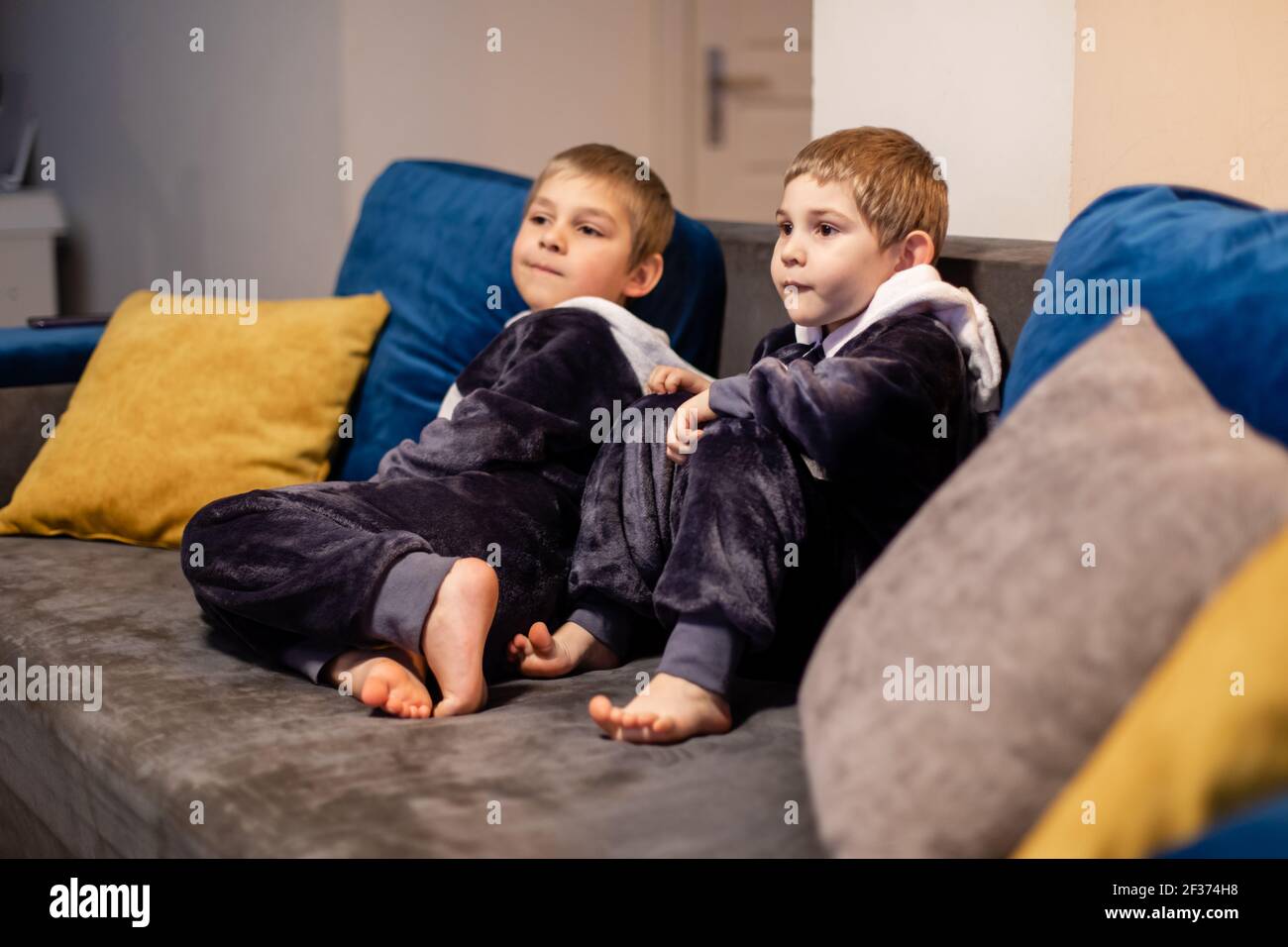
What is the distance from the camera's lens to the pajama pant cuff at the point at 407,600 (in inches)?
58.4

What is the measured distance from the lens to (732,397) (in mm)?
1507

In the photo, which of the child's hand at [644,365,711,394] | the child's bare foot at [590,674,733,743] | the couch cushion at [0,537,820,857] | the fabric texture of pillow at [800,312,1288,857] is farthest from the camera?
the child's hand at [644,365,711,394]

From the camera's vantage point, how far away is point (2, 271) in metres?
4.09

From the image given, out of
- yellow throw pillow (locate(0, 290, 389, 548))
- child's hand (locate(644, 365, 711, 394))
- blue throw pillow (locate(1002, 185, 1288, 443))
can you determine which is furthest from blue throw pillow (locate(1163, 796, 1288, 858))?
yellow throw pillow (locate(0, 290, 389, 548))

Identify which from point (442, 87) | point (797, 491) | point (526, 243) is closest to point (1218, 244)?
point (797, 491)

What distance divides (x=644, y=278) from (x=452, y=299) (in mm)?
335

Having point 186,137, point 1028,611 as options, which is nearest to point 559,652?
point 1028,611

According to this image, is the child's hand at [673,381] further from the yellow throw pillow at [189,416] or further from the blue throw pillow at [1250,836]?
the blue throw pillow at [1250,836]

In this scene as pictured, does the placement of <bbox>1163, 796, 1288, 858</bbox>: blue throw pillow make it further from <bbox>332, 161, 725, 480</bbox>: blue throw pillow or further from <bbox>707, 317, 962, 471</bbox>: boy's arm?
<bbox>332, 161, 725, 480</bbox>: blue throw pillow

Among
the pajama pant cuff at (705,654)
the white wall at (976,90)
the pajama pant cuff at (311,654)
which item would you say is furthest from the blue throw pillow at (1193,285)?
the pajama pant cuff at (311,654)

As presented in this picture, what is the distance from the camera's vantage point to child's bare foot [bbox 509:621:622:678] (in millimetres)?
1596
